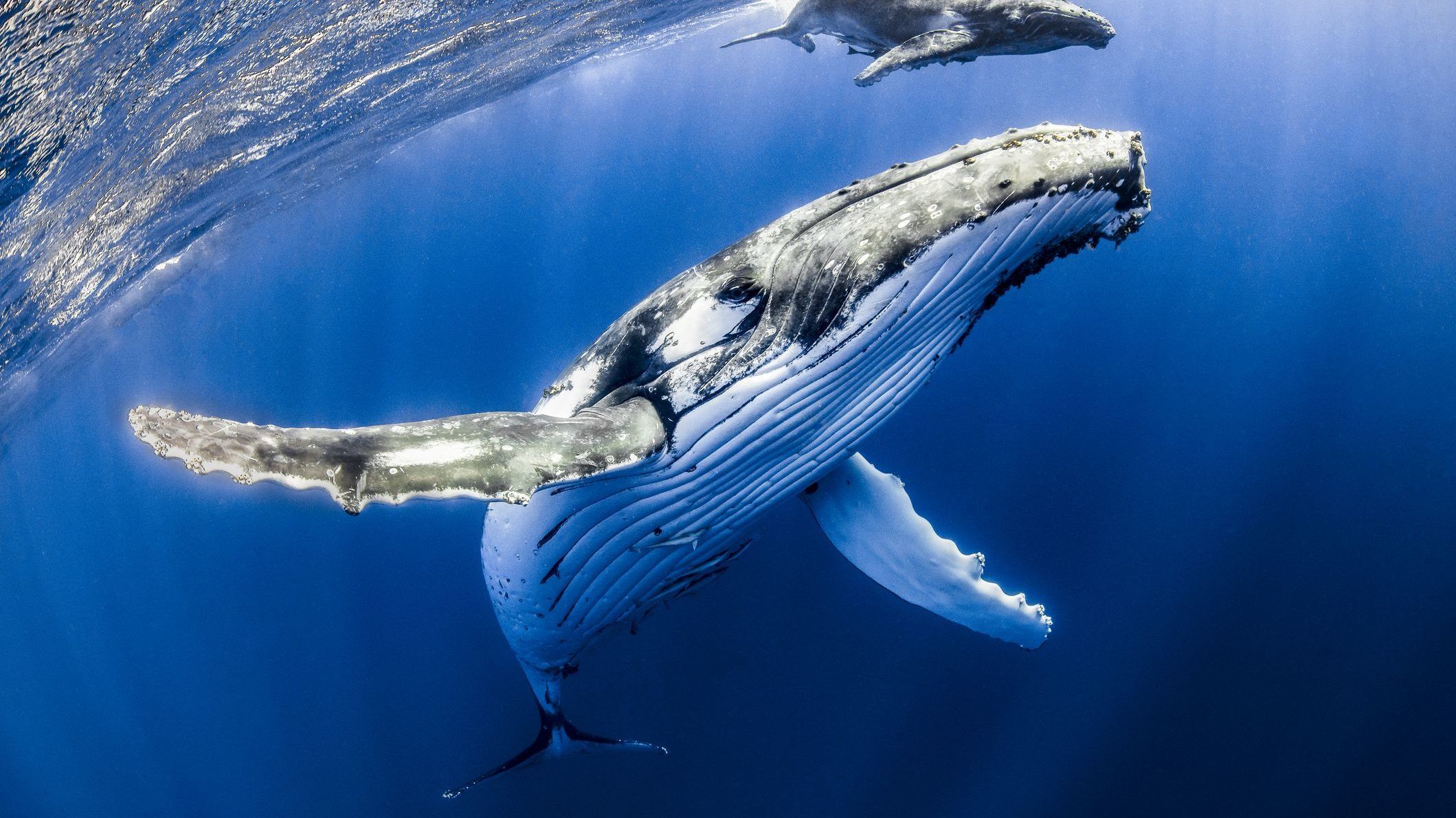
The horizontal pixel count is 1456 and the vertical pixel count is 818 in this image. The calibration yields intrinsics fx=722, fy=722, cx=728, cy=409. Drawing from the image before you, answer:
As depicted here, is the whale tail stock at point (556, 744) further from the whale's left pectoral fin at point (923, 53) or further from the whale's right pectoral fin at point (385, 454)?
the whale's left pectoral fin at point (923, 53)

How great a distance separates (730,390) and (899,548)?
1988 mm

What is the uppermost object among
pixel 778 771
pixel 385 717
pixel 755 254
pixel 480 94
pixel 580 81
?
pixel 580 81

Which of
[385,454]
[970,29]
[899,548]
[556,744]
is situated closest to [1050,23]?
[970,29]

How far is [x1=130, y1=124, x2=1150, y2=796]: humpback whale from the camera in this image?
1985 millimetres

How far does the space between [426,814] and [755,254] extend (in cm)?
1460

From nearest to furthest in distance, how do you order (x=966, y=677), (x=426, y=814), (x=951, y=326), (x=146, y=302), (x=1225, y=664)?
(x=951, y=326) < (x=426, y=814) < (x=966, y=677) < (x=1225, y=664) < (x=146, y=302)

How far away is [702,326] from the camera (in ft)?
10.7

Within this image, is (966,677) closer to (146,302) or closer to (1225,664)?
(1225,664)

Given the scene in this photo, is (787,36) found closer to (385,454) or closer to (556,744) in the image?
(556,744)

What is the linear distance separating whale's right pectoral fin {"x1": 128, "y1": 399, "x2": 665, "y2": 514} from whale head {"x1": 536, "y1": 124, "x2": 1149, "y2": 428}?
84 cm

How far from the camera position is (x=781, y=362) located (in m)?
Result: 2.95

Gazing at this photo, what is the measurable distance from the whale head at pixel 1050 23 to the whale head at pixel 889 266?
217 inches

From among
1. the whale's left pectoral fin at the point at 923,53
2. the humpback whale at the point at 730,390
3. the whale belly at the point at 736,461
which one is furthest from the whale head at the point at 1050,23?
the whale belly at the point at 736,461

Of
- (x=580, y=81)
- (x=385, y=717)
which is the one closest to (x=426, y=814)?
(x=385, y=717)
